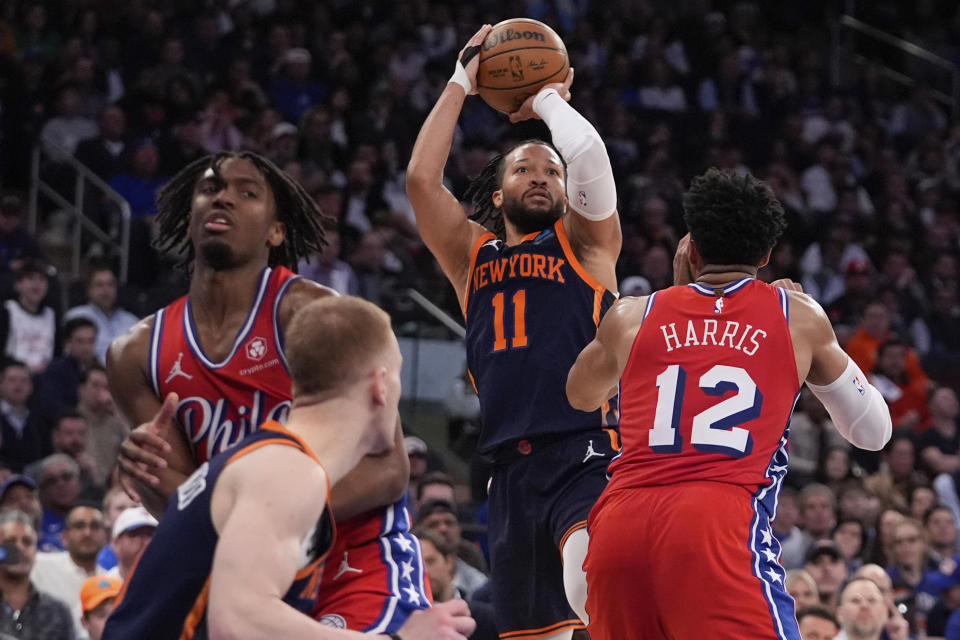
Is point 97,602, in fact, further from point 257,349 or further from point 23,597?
point 257,349

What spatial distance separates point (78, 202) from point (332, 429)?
30.3 ft

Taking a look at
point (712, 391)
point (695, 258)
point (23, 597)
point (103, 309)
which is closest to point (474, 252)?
point (695, 258)

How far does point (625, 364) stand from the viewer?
4.59 m

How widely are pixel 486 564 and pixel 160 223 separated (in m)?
4.50

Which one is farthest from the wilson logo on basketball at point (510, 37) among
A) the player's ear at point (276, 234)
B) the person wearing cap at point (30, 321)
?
the person wearing cap at point (30, 321)

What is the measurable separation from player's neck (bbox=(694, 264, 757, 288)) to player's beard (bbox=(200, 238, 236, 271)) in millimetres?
1619

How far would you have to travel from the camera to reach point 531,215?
233 inches

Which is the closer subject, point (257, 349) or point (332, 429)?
point (332, 429)

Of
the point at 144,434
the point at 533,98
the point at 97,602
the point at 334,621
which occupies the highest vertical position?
the point at 533,98

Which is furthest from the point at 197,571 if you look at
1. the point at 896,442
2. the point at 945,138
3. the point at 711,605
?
the point at 945,138

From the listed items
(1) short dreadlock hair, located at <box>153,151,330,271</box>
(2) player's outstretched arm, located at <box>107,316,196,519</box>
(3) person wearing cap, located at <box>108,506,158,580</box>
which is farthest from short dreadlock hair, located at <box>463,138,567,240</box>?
(3) person wearing cap, located at <box>108,506,158,580</box>

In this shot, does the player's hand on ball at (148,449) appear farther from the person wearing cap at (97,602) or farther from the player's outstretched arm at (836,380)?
the person wearing cap at (97,602)

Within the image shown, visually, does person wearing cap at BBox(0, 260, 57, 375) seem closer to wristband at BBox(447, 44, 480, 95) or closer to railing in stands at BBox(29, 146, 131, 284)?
railing in stands at BBox(29, 146, 131, 284)

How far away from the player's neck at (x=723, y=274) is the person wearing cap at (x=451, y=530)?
154 inches
